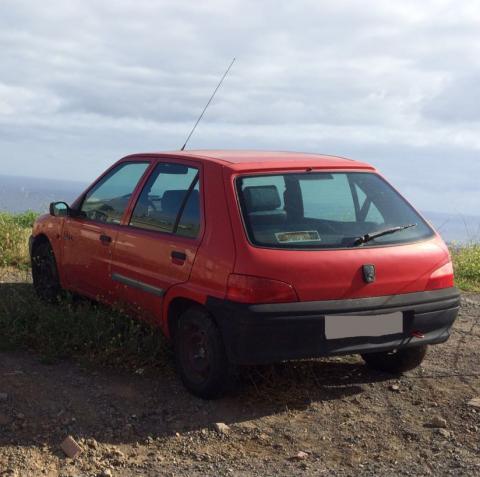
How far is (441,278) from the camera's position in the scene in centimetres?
494

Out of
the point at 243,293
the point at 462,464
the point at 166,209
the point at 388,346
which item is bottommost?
the point at 462,464

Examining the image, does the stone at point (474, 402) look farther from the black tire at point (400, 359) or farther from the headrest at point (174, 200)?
the headrest at point (174, 200)

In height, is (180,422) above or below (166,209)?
below

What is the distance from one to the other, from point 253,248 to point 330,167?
1012mm

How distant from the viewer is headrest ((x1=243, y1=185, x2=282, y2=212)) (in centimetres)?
470

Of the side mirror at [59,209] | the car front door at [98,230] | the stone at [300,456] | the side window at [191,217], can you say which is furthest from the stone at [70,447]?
the side mirror at [59,209]

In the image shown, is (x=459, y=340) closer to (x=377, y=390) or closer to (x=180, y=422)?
(x=377, y=390)

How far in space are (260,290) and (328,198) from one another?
3.43 ft

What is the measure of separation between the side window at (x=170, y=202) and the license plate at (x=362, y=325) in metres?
1.06

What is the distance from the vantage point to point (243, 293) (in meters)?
4.37

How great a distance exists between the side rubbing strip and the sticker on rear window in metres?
0.97

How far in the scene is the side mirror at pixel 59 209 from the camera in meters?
6.55

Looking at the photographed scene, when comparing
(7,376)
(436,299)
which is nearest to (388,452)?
(436,299)

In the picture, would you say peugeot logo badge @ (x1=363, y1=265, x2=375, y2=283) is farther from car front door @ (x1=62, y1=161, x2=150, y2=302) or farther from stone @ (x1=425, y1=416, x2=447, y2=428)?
car front door @ (x1=62, y1=161, x2=150, y2=302)
